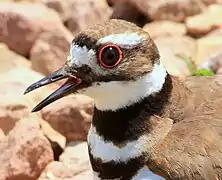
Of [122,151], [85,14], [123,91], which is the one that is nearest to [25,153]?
[122,151]

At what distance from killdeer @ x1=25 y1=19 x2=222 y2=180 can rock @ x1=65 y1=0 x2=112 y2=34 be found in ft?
7.21

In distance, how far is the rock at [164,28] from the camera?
5.25 meters

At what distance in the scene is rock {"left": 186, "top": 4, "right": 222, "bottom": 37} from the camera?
5273 mm

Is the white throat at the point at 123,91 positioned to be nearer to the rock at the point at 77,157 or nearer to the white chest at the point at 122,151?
the white chest at the point at 122,151

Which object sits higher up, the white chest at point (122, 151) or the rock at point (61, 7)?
the white chest at point (122, 151)

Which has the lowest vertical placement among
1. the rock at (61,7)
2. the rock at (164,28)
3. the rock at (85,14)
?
the rock at (164,28)

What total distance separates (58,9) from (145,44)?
248cm

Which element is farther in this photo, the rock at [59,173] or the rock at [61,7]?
the rock at [61,7]

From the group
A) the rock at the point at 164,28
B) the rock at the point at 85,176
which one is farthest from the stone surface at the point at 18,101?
the rock at the point at 164,28

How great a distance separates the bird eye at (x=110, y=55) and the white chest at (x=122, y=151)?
313 millimetres

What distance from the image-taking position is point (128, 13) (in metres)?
5.52

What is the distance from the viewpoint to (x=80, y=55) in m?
2.90

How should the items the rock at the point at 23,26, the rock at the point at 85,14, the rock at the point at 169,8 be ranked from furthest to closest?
the rock at the point at 169,8, the rock at the point at 85,14, the rock at the point at 23,26

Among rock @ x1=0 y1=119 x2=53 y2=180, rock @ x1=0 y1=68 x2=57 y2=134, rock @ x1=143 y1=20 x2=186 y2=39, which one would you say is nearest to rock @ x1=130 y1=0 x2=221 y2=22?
rock @ x1=143 y1=20 x2=186 y2=39
